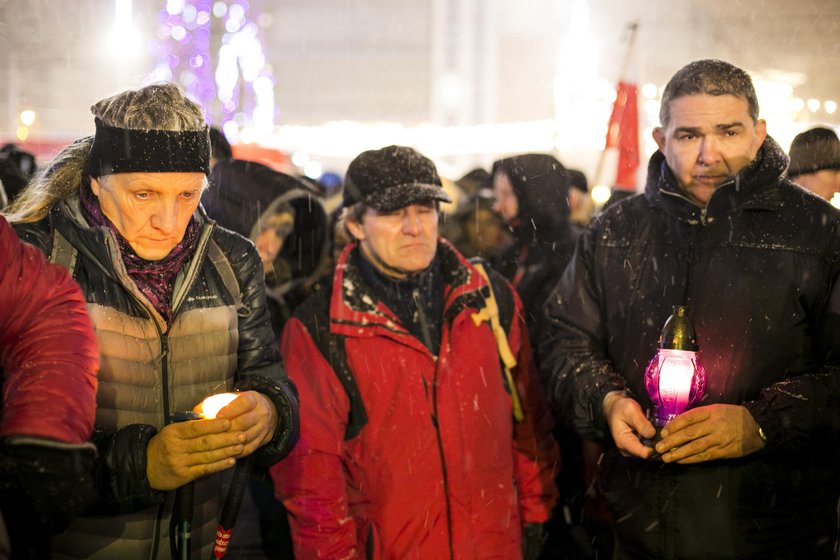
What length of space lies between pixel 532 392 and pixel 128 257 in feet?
6.30

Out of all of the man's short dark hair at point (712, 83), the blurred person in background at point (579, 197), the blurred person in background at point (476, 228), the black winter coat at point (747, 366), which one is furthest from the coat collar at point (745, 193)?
the blurred person in background at point (579, 197)

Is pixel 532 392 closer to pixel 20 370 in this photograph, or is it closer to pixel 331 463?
pixel 331 463

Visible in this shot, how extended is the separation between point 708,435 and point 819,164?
10.1 ft

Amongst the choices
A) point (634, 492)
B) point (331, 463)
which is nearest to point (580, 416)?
point (634, 492)

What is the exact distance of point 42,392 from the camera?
1.94 meters

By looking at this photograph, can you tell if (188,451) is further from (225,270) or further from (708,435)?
(708,435)

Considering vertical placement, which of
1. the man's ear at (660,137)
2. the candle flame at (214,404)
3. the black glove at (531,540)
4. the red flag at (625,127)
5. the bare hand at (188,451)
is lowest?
the black glove at (531,540)

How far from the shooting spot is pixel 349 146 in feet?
113

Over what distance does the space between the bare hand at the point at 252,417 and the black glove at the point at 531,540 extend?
1524 mm

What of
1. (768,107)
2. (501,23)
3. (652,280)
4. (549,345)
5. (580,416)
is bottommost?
(580,416)

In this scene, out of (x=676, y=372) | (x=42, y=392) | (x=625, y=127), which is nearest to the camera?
(x=42, y=392)

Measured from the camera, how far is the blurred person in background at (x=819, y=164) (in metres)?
5.24

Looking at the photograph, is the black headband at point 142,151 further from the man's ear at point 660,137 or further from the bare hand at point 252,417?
the man's ear at point 660,137

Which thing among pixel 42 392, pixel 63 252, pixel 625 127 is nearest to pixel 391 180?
pixel 63 252
